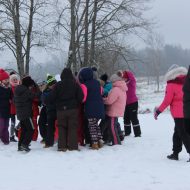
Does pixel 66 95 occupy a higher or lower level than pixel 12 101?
higher

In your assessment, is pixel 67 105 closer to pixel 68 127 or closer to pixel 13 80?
pixel 68 127

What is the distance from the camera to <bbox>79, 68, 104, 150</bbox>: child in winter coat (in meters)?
9.27

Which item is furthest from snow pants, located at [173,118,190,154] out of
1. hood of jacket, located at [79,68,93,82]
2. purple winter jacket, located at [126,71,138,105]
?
purple winter jacket, located at [126,71,138,105]

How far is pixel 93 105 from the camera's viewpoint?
30.5 ft

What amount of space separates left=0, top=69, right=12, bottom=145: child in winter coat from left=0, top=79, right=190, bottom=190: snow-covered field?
0.29 m

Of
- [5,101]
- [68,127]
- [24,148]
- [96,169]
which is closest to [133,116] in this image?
[68,127]

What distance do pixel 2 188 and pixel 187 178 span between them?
2.96m

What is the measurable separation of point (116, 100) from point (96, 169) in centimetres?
269

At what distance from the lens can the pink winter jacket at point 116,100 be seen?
9.65 metres

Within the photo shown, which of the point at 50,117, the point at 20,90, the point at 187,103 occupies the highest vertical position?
the point at 20,90

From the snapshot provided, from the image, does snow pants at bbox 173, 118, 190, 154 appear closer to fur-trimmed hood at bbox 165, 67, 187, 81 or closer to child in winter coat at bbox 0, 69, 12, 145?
fur-trimmed hood at bbox 165, 67, 187, 81

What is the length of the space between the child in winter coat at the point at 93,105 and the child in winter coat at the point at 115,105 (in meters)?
0.35

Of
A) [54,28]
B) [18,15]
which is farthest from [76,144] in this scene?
[18,15]


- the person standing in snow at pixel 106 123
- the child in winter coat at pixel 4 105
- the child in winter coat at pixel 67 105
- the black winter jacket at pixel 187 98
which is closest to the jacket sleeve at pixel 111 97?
the person standing in snow at pixel 106 123
